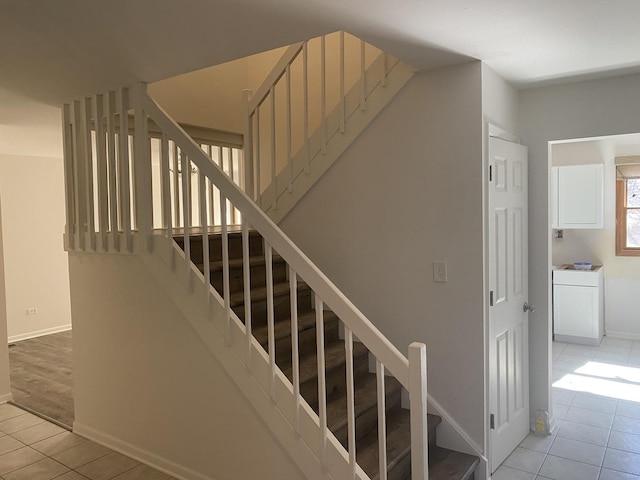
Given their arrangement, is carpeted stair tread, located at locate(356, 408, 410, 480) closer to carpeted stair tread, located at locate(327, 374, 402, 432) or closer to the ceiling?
carpeted stair tread, located at locate(327, 374, 402, 432)

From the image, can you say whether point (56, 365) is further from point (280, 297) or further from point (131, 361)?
point (280, 297)

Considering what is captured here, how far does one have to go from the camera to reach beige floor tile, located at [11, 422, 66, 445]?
3404mm

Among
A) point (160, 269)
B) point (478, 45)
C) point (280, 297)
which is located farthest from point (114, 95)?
point (478, 45)

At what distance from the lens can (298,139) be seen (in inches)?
166

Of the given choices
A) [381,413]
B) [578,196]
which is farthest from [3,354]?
[578,196]

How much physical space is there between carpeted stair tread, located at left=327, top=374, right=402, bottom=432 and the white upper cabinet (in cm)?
355

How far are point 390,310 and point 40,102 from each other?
284 centimetres

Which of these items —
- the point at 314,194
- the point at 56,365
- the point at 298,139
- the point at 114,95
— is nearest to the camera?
the point at 114,95

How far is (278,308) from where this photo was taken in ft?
10.2

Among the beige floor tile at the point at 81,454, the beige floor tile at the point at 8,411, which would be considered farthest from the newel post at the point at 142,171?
the beige floor tile at the point at 8,411

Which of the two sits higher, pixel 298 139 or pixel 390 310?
pixel 298 139

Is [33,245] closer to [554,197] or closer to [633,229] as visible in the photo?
[554,197]

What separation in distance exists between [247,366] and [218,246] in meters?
1.09

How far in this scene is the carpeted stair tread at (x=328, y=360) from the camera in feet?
8.68
